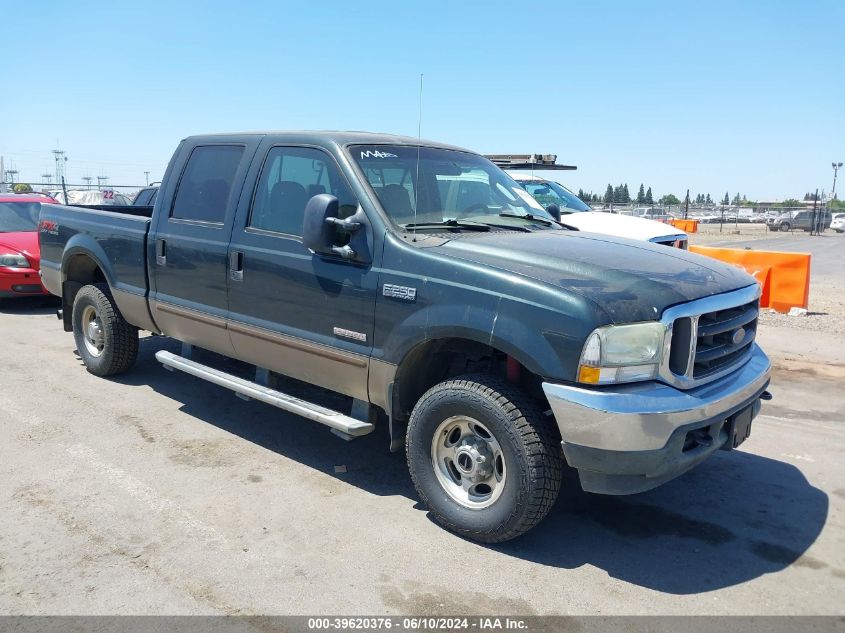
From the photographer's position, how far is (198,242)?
5.19m

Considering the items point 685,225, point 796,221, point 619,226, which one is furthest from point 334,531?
point 796,221

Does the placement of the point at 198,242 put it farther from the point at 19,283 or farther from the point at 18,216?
the point at 18,216

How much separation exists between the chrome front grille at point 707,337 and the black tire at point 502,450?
2.22ft

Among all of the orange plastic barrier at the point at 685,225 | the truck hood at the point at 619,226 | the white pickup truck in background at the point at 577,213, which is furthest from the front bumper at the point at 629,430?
the orange plastic barrier at the point at 685,225

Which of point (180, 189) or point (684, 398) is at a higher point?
point (180, 189)

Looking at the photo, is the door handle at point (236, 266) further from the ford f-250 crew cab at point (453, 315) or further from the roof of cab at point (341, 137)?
the roof of cab at point (341, 137)

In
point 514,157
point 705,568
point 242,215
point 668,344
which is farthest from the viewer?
point 514,157

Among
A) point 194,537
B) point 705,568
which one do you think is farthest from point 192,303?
point 705,568

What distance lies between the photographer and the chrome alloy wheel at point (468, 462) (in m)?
3.80

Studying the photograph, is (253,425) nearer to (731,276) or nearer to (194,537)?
(194,537)

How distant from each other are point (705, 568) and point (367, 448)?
2450 mm

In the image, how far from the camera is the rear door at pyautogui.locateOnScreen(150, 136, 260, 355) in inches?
199

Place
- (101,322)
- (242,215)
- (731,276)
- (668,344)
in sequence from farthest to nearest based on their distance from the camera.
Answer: (101,322)
(242,215)
(731,276)
(668,344)

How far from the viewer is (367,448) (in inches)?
207
